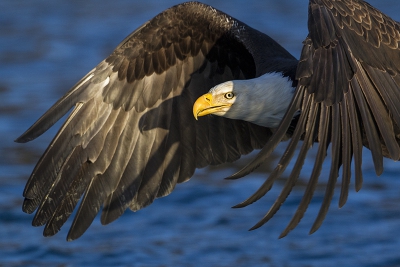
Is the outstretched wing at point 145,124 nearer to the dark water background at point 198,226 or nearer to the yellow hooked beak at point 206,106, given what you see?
the yellow hooked beak at point 206,106

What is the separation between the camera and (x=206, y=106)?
6477 mm

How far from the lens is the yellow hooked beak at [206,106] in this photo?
646 cm

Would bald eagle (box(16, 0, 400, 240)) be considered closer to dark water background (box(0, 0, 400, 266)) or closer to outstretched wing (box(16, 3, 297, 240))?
outstretched wing (box(16, 3, 297, 240))

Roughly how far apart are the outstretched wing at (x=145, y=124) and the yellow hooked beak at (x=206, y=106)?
582 mm

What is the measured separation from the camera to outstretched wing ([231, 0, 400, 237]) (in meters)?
5.15

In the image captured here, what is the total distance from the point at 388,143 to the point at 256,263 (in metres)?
3.19

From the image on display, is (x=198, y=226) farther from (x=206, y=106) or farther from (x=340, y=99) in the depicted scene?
(x=340, y=99)

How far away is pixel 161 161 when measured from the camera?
717 cm

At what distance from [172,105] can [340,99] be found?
2.05 m

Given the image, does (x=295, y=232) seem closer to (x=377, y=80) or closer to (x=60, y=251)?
(x=60, y=251)

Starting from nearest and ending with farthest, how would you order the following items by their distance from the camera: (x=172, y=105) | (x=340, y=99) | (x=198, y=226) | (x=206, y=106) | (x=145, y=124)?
(x=340, y=99)
(x=206, y=106)
(x=145, y=124)
(x=172, y=105)
(x=198, y=226)

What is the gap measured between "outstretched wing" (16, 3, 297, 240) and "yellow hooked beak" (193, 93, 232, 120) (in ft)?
1.91

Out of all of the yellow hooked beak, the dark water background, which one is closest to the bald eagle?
the yellow hooked beak

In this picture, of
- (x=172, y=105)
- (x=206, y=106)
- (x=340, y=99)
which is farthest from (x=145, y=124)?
(x=340, y=99)
